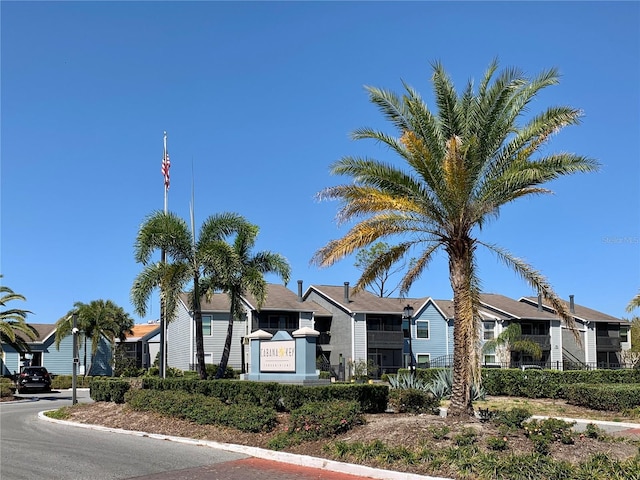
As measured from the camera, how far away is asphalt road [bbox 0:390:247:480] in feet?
38.7

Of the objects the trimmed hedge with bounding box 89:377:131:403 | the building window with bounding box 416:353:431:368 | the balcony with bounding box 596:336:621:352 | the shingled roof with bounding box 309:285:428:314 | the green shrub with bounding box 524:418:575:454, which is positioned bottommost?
the building window with bounding box 416:353:431:368

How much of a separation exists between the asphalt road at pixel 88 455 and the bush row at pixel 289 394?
2.79 meters

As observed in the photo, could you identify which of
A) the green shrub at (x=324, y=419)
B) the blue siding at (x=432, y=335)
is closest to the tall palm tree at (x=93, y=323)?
the blue siding at (x=432, y=335)

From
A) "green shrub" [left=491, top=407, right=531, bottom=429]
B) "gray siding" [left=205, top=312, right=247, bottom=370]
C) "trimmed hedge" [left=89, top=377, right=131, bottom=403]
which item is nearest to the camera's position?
"green shrub" [left=491, top=407, right=531, bottom=429]

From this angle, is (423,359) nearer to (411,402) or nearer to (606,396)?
(606,396)

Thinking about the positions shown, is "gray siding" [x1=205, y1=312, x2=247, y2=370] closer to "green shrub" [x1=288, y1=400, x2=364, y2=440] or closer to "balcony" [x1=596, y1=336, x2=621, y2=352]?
"balcony" [x1=596, y1=336, x2=621, y2=352]

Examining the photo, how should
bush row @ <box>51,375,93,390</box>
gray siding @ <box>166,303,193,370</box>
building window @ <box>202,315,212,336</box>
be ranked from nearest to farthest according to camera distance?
bush row @ <box>51,375,93,390</box> → building window @ <box>202,315,212,336</box> → gray siding @ <box>166,303,193,370</box>

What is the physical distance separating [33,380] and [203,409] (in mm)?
24078

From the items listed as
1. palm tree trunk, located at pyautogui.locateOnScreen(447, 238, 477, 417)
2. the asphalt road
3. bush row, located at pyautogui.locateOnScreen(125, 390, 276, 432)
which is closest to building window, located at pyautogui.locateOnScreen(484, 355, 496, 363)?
bush row, located at pyautogui.locateOnScreen(125, 390, 276, 432)

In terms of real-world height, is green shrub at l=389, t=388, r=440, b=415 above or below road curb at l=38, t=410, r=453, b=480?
above

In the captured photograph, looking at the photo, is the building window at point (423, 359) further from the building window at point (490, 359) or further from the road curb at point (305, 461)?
the road curb at point (305, 461)

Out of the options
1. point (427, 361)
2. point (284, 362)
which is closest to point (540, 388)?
point (284, 362)

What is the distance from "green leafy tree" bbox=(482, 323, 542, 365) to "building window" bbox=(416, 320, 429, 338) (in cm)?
557

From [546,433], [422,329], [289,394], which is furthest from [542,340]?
[546,433]
